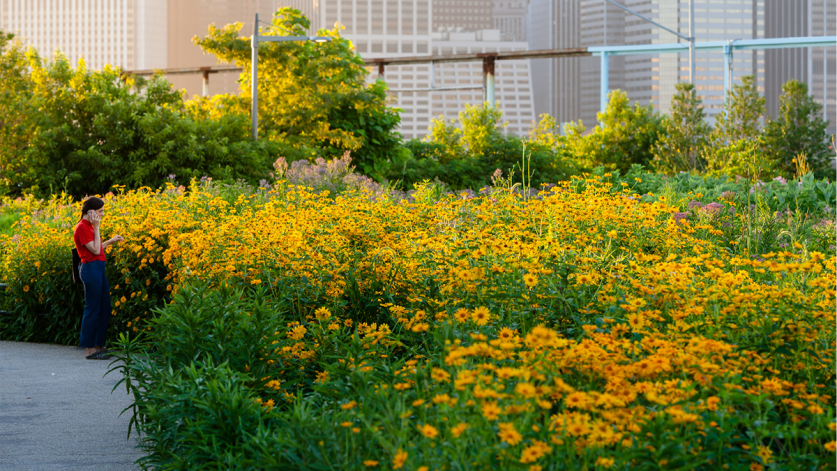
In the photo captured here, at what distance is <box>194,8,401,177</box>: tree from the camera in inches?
801

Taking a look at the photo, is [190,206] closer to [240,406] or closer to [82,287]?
[82,287]

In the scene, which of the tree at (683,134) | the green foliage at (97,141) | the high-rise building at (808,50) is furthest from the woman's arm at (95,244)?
the high-rise building at (808,50)

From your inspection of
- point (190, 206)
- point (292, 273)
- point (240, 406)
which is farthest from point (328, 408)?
point (190, 206)

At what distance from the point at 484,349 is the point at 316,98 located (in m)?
18.3

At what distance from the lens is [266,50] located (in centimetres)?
2062

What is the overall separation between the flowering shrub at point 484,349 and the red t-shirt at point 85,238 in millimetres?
543

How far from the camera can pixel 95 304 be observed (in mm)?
7422

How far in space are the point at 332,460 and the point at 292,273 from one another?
8.73 feet

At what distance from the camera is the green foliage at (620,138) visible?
23234mm

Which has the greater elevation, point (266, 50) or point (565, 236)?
point (266, 50)

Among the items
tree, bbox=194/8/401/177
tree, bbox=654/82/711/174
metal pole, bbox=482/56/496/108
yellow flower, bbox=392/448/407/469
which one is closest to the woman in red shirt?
yellow flower, bbox=392/448/407/469

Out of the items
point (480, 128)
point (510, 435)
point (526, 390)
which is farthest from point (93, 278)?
point (480, 128)

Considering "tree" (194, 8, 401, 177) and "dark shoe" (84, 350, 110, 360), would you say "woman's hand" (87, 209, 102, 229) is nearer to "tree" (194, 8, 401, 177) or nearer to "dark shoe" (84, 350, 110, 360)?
"dark shoe" (84, 350, 110, 360)

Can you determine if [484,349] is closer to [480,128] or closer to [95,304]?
[95,304]
